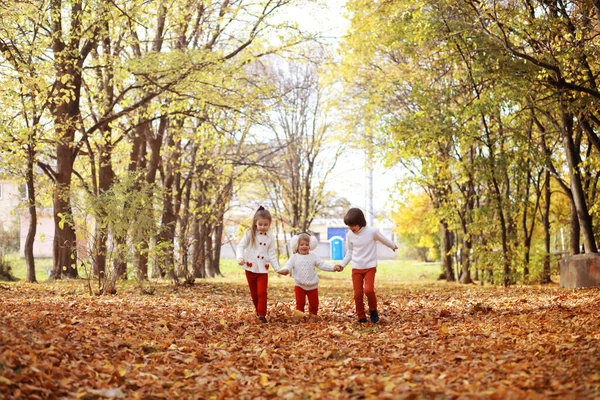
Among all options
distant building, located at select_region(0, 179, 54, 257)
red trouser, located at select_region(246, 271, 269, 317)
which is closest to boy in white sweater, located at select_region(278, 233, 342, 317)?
red trouser, located at select_region(246, 271, 269, 317)

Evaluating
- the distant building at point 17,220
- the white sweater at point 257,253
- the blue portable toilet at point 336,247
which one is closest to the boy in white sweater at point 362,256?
the white sweater at point 257,253

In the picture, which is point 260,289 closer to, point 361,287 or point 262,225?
point 262,225

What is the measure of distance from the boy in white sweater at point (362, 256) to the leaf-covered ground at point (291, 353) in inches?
10.7

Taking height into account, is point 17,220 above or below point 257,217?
above

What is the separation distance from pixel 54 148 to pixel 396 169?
13107mm

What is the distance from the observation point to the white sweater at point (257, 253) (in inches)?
372

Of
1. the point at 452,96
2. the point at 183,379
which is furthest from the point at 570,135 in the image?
the point at 183,379

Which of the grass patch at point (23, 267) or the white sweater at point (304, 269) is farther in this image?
the grass patch at point (23, 267)

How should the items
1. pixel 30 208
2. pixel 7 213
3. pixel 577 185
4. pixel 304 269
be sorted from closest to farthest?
pixel 304 269 < pixel 577 185 < pixel 30 208 < pixel 7 213

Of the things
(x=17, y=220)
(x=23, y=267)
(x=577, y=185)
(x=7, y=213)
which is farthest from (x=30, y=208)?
(x=23, y=267)

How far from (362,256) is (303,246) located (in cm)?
100

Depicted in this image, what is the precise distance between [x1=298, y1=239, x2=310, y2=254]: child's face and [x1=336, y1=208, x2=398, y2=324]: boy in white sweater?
701 mm

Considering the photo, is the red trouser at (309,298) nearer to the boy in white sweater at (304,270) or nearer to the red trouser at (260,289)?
the boy in white sweater at (304,270)

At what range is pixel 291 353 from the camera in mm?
6879
